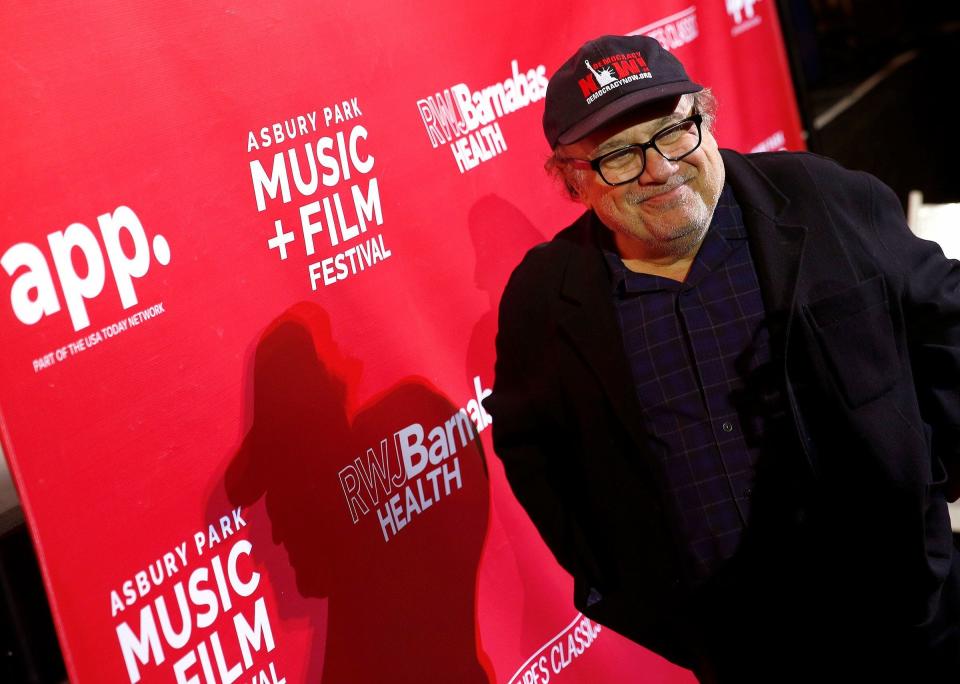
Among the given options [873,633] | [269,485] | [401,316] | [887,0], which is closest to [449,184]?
[401,316]

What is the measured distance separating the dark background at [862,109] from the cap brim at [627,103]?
185cm

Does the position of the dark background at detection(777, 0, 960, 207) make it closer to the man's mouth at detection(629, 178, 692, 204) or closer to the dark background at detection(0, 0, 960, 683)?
the dark background at detection(0, 0, 960, 683)

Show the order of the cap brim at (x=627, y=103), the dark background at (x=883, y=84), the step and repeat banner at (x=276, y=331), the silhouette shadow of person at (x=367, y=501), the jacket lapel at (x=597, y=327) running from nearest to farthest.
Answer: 1. the step and repeat banner at (x=276, y=331)
2. the cap brim at (x=627, y=103)
3. the jacket lapel at (x=597, y=327)
4. the silhouette shadow of person at (x=367, y=501)
5. the dark background at (x=883, y=84)

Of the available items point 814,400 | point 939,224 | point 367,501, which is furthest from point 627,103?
point 939,224

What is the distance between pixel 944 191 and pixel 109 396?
5.98 m

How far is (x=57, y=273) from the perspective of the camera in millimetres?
1787

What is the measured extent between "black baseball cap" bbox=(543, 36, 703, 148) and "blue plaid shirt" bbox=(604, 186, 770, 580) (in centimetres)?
27

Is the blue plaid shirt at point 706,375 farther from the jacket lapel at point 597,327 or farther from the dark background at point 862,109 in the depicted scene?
the dark background at point 862,109

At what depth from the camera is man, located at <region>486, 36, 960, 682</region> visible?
6.27ft

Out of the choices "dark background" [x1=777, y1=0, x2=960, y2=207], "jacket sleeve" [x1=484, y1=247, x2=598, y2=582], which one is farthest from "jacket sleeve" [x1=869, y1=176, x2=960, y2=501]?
"dark background" [x1=777, y1=0, x2=960, y2=207]

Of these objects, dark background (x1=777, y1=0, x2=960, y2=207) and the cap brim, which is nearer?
the cap brim

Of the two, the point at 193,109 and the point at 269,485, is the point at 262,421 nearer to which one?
the point at 269,485

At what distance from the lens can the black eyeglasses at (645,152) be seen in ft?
6.37

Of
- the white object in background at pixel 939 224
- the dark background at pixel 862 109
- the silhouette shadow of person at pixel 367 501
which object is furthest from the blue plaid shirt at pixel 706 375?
the dark background at pixel 862 109
